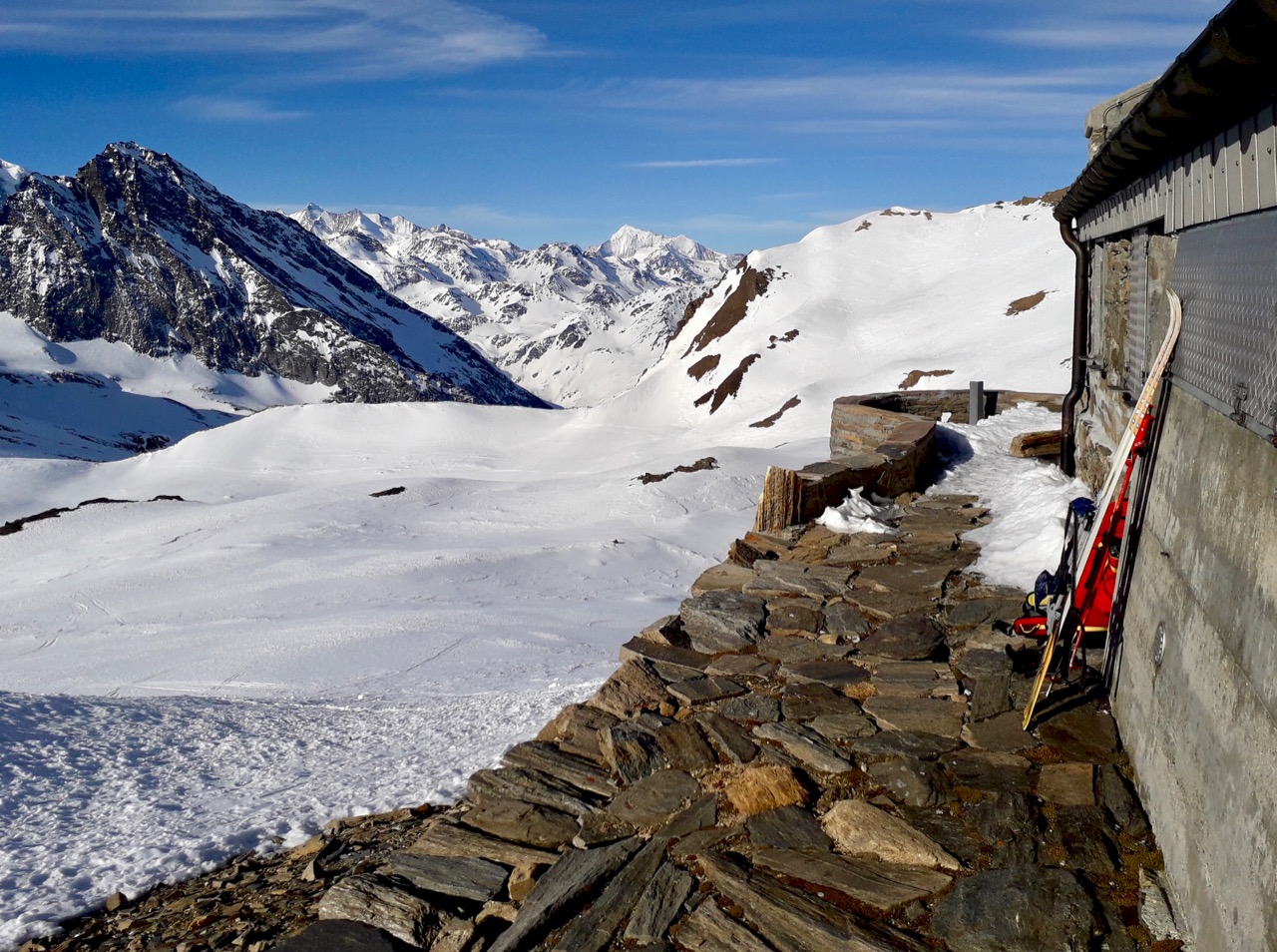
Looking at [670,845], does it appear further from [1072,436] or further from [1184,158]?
[1072,436]

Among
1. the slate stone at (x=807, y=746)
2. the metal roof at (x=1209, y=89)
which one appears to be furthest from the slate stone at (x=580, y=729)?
the metal roof at (x=1209, y=89)

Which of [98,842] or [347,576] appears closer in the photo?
[98,842]

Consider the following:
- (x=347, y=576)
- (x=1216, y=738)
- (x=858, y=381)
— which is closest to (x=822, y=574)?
(x=1216, y=738)

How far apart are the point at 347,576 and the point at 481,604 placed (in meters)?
3.52

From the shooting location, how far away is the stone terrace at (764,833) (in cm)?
341

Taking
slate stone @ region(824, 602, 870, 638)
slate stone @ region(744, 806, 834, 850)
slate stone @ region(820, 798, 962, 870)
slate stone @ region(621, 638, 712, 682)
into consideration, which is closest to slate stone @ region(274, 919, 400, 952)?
slate stone @ region(744, 806, 834, 850)

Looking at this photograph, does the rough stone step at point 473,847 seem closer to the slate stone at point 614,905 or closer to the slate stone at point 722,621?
the slate stone at point 614,905

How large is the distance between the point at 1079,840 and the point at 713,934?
4.86 feet

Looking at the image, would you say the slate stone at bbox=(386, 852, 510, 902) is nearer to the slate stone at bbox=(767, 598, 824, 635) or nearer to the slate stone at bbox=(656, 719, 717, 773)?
the slate stone at bbox=(656, 719, 717, 773)

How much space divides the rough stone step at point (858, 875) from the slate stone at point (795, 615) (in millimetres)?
2596

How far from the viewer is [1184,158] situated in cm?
490

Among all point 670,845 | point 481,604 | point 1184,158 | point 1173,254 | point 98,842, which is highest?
point 1184,158

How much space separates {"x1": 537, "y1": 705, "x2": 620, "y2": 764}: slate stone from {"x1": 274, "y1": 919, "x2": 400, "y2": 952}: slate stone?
58.3 inches

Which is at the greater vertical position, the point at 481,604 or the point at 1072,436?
the point at 1072,436
